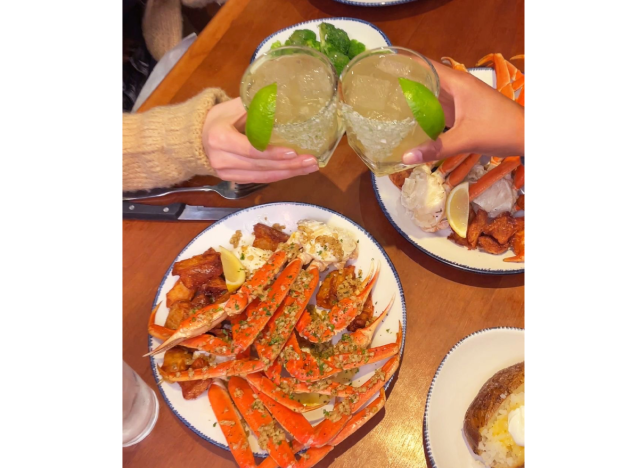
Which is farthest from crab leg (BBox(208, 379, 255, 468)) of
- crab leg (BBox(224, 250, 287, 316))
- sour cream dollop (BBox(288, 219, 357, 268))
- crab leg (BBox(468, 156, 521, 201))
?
crab leg (BBox(468, 156, 521, 201))

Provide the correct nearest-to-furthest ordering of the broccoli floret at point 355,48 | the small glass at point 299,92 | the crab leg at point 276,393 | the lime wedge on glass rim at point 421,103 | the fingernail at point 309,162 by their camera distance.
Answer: the lime wedge on glass rim at point 421,103
the small glass at point 299,92
the fingernail at point 309,162
the crab leg at point 276,393
the broccoli floret at point 355,48

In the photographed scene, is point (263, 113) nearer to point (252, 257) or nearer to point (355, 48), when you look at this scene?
point (252, 257)

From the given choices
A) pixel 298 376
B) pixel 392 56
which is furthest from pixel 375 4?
pixel 298 376

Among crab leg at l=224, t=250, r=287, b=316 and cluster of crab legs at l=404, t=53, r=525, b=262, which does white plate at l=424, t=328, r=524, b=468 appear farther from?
crab leg at l=224, t=250, r=287, b=316

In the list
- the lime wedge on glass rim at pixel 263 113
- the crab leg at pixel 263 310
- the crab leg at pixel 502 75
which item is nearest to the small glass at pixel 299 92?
the lime wedge on glass rim at pixel 263 113

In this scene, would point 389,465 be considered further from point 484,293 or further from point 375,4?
point 375,4

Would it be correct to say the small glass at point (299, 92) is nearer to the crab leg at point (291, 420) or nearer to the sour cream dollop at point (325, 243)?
the sour cream dollop at point (325, 243)

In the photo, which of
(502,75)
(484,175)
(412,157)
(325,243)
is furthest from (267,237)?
(502,75)
